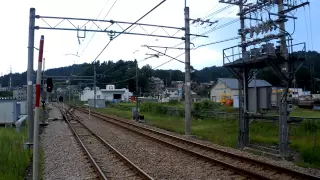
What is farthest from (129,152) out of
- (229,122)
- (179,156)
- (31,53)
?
(229,122)

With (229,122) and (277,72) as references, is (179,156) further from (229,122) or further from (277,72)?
(229,122)

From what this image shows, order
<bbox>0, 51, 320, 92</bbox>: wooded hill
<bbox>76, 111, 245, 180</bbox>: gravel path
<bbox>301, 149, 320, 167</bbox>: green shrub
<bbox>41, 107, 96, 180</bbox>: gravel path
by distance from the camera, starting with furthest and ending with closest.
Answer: <bbox>0, 51, 320, 92</bbox>: wooded hill → <bbox>301, 149, 320, 167</bbox>: green shrub → <bbox>41, 107, 96, 180</bbox>: gravel path → <bbox>76, 111, 245, 180</bbox>: gravel path

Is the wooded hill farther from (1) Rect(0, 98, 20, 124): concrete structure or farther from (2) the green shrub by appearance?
(2) the green shrub

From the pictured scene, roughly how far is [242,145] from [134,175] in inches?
283

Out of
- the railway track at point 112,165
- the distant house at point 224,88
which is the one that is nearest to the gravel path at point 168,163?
the railway track at point 112,165

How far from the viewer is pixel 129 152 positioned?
15.2 m

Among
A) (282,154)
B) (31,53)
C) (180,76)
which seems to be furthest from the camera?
(180,76)

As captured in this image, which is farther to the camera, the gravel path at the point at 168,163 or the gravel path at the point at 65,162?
the gravel path at the point at 65,162

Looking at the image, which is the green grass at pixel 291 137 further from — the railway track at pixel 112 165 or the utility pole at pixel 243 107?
the railway track at pixel 112 165

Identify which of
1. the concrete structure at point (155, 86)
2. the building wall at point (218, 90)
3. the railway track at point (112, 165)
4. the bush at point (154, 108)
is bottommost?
the railway track at point (112, 165)

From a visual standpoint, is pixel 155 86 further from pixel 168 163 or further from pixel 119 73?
pixel 168 163

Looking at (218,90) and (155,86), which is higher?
(155,86)

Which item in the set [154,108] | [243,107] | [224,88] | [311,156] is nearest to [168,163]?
[311,156]

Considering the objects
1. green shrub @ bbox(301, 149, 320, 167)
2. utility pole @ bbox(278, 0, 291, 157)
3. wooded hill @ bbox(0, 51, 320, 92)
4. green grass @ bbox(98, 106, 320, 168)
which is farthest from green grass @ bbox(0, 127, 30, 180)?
wooded hill @ bbox(0, 51, 320, 92)
